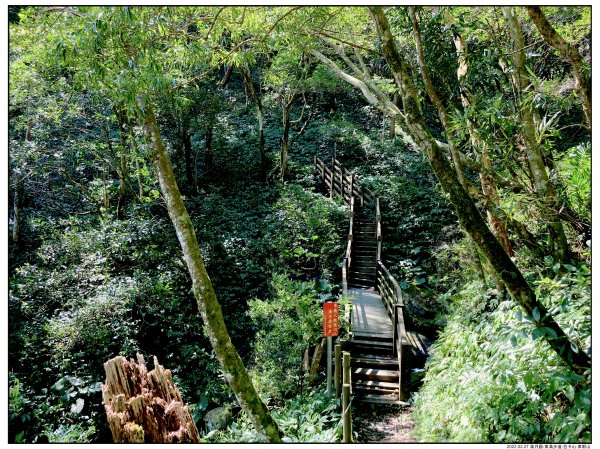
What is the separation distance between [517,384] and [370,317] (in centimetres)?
542

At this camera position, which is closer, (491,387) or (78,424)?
(491,387)

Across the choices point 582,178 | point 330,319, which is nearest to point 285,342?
point 330,319

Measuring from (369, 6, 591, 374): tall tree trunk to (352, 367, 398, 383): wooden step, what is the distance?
465cm

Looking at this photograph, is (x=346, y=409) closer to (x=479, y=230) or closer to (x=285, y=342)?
(x=479, y=230)

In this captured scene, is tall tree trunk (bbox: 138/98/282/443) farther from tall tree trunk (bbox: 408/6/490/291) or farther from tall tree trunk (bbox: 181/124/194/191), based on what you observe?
tall tree trunk (bbox: 181/124/194/191)

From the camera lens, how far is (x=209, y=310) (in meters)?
4.48

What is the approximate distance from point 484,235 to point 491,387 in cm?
172

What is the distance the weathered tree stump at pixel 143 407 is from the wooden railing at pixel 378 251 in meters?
3.78

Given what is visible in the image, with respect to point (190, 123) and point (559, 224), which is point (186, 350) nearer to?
point (559, 224)

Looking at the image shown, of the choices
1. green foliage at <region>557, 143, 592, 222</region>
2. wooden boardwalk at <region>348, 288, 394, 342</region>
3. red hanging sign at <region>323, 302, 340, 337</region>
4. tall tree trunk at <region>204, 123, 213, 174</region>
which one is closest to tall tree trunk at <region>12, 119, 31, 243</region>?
tall tree trunk at <region>204, 123, 213, 174</region>

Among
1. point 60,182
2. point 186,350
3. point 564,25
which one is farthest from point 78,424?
point 564,25

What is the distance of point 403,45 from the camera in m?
10.2

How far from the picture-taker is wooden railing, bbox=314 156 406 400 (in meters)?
7.71

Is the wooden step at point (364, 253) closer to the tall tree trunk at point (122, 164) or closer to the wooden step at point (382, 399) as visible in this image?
the wooden step at point (382, 399)
